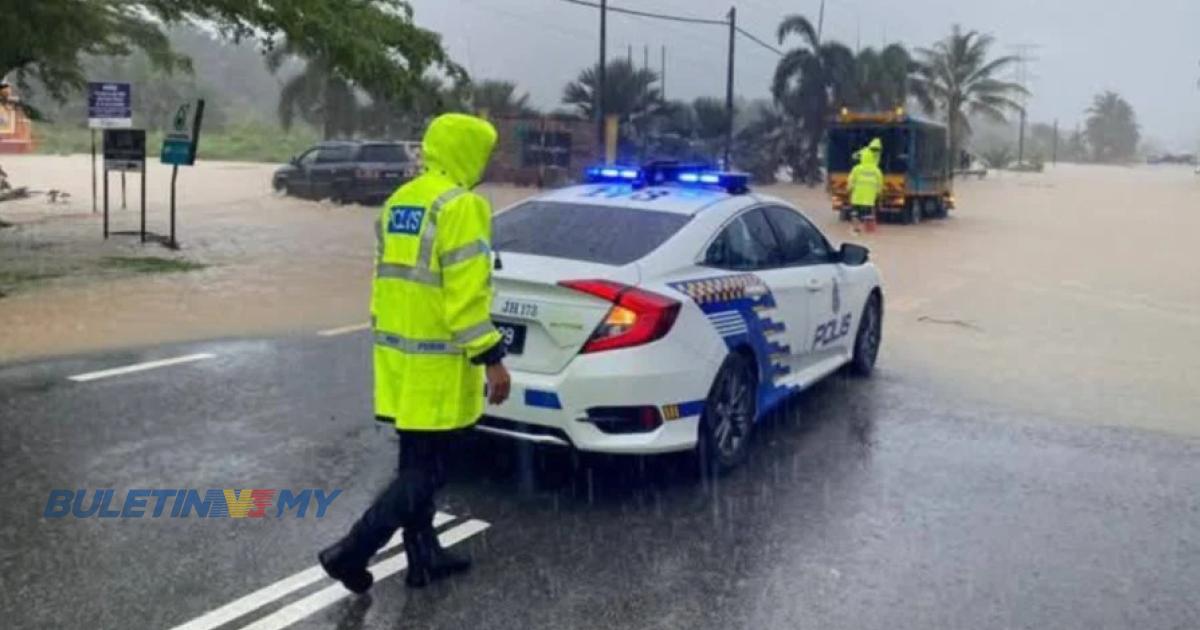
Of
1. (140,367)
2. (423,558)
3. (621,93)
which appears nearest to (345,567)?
(423,558)

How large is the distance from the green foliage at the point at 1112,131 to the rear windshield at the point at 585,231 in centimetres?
12557

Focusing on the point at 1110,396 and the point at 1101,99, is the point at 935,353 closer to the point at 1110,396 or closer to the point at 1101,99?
the point at 1110,396

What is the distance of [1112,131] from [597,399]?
128669 mm

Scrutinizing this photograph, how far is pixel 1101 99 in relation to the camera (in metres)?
122

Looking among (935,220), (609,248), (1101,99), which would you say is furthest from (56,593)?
(1101,99)

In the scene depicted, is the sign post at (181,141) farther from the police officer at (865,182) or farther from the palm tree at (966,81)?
the palm tree at (966,81)

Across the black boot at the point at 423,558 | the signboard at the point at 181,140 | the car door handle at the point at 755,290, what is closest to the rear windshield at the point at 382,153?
the signboard at the point at 181,140

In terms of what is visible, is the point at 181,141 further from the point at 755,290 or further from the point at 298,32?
the point at 755,290

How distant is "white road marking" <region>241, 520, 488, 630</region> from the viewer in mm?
3914

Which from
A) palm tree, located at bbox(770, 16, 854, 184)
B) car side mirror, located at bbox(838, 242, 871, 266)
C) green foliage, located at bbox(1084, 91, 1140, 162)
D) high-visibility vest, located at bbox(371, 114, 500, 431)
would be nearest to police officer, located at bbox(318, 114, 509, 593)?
high-visibility vest, located at bbox(371, 114, 500, 431)

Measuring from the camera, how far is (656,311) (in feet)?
17.1

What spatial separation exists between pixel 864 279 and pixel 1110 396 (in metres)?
2.03

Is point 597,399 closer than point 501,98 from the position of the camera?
Yes

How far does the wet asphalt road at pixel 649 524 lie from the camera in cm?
414
